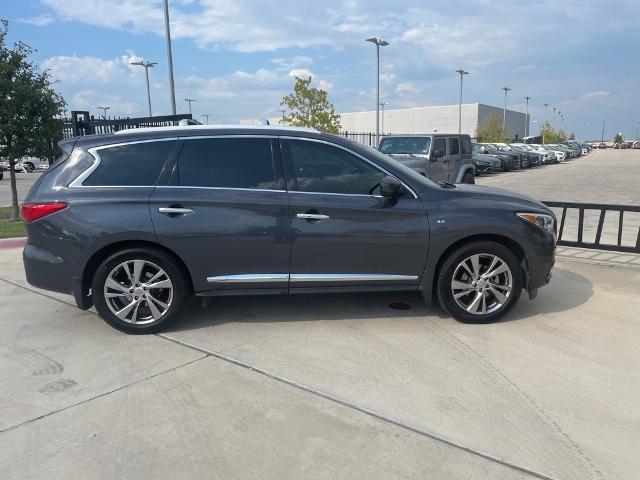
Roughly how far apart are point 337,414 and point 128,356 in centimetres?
188

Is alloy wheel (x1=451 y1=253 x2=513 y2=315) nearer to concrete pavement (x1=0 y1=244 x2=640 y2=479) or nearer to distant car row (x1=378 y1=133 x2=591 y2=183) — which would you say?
concrete pavement (x1=0 y1=244 x2=640 y2=479)

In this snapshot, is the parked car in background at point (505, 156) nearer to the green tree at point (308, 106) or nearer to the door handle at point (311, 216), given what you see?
the green tree at point (308, 106)

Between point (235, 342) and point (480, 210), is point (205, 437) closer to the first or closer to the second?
point (235, 342)

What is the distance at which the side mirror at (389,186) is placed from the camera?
4320 millimetres

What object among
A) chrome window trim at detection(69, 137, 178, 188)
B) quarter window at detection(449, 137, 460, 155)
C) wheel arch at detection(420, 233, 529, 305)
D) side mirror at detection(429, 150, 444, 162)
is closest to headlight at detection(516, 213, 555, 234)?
wheel arch at detection(420, 233, 529, 305)

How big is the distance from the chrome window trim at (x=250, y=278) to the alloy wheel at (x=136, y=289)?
0.42 metres

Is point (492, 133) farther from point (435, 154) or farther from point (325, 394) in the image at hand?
point (325, 394)

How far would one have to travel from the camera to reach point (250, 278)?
4422 mm

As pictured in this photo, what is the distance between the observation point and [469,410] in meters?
3.18

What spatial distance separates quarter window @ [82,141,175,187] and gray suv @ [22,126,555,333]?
1 centimetres

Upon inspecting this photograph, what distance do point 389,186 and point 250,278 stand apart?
57.1 inches

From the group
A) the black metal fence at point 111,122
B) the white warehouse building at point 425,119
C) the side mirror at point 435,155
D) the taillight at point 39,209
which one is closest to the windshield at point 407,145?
the side mirror at point 435,155

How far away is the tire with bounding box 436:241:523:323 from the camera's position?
4520 mm

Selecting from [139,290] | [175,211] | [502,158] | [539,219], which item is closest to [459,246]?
[539,219]
